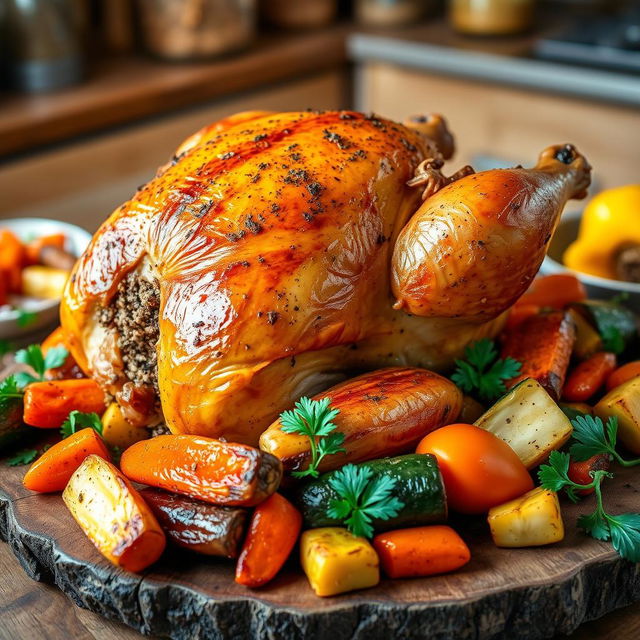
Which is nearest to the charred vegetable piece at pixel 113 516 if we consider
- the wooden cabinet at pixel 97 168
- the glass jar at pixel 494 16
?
the wooden cabinet at pixel 97 168

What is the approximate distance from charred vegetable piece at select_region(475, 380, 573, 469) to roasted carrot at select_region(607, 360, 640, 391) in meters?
0.25

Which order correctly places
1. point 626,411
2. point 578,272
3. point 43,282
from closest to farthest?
point 626,411, point 578,272, point 43,282

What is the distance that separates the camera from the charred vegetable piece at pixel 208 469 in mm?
1341

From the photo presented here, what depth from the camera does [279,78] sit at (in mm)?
4270

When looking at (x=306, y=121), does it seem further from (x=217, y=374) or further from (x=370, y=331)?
(x=217, y=374)

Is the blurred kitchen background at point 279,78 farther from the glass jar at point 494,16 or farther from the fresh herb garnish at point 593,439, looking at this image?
the fresh herb garnish at point 593,439

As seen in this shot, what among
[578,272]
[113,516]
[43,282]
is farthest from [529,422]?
[43,282]

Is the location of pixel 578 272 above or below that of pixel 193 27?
below

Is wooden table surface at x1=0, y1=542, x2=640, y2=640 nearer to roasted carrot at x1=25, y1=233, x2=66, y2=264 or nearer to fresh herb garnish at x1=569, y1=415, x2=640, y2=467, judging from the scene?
fresh herb garnish at x1=569, y1=415, x2=640, y2=467

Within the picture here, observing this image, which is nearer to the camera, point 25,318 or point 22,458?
point 22,458

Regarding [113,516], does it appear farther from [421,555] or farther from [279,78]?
[279,78]

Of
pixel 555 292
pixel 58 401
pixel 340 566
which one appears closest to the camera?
pixel 340 566

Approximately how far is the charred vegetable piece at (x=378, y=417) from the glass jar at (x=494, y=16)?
9.75 ft

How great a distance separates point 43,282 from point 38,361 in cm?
72
